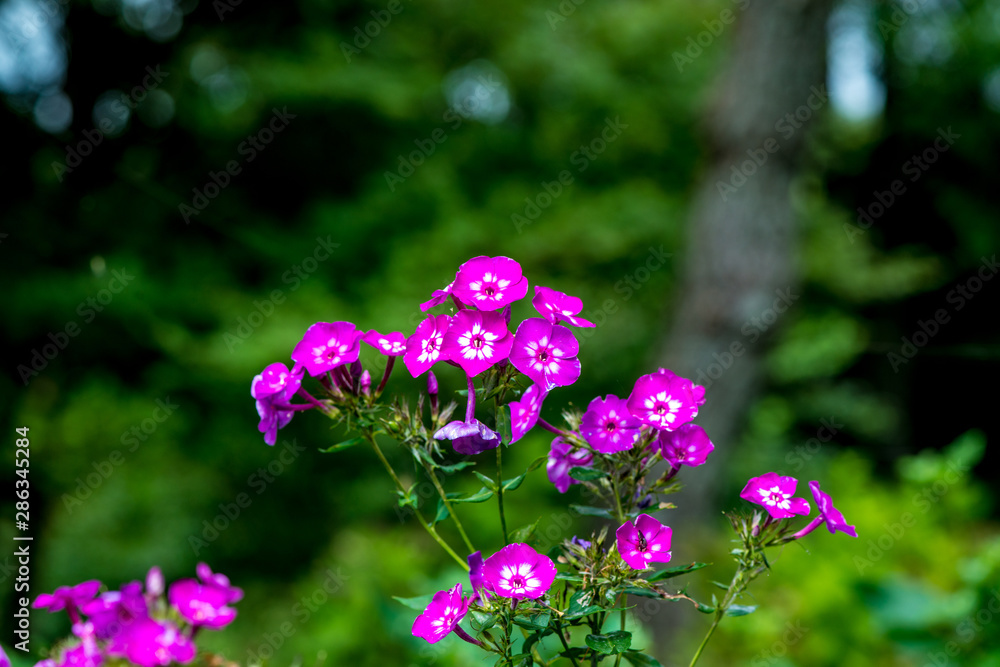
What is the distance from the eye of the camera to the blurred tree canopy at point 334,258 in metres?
3.88

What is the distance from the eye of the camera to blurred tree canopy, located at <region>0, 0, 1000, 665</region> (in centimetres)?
388

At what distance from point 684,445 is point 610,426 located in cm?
9

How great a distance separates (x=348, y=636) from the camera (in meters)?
3.29

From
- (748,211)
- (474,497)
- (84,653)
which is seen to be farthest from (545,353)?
(748,211)

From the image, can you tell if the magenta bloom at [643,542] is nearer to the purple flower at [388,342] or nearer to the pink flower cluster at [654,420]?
the pink flower cluster at [654,420]

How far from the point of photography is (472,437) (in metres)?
0.86

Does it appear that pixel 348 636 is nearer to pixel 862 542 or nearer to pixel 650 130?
pixel 862 542

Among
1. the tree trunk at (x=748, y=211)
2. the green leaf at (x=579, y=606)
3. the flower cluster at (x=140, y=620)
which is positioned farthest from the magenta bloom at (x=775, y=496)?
the tree trunk at (x=748, y=211)

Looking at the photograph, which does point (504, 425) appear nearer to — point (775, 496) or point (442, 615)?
point (442, 615)

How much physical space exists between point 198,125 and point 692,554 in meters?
3.98

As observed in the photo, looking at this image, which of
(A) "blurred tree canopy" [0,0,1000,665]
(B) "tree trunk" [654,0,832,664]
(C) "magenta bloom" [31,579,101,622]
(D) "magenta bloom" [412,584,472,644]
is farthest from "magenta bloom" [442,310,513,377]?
(B) "tree trunk" [654,0,832,664]

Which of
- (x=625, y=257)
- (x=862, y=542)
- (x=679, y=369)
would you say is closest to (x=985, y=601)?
(x=679, y=369)

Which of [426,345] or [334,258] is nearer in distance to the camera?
[426,345]

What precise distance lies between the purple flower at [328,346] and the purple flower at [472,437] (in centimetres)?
15
